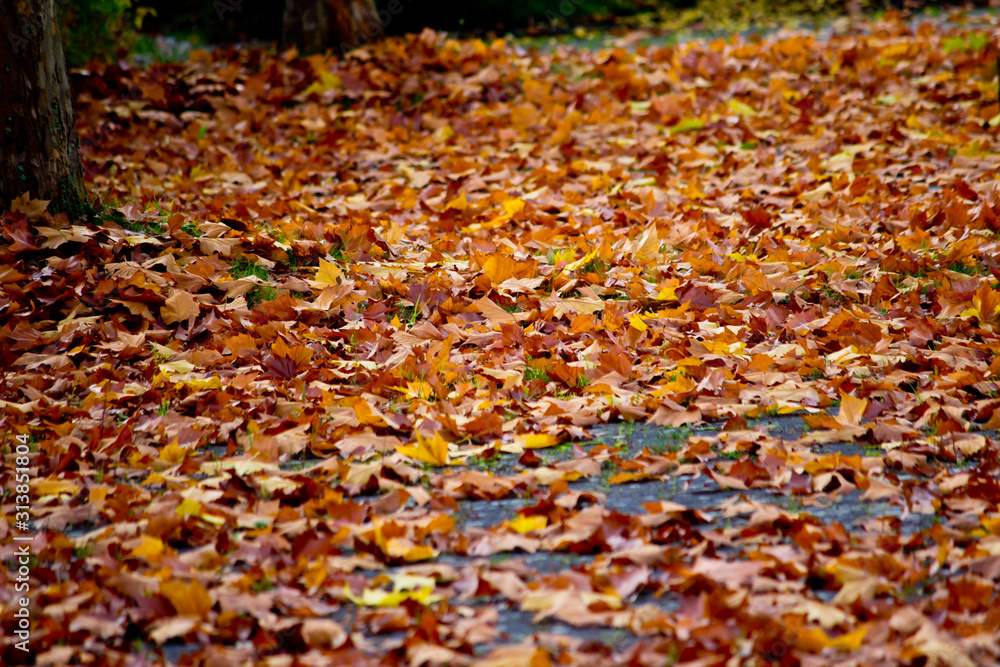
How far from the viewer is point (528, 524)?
91.0 inches

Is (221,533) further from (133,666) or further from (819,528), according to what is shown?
A: (819,528)

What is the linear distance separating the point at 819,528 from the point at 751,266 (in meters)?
1.95

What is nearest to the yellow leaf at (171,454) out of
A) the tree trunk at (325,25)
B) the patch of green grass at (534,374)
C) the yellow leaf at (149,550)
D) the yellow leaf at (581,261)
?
the yellow leaf at (149,550)

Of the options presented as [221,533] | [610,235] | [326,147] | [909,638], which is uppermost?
[326,147]

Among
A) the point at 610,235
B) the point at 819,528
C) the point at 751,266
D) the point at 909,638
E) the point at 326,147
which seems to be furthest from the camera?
the point at 326,147

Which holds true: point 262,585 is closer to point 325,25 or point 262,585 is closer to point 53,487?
point 53,487

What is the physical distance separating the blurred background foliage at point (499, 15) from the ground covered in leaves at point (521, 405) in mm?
5348

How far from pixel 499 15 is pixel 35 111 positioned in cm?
824

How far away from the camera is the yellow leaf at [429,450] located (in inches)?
105

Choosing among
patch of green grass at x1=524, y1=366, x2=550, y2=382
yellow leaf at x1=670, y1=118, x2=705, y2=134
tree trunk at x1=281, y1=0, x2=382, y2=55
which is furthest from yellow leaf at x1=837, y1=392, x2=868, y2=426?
tree trunk at x1=281, y1=0, x2=382, y2=55

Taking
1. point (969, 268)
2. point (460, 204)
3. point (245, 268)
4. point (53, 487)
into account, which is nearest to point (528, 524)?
point (53, 487)

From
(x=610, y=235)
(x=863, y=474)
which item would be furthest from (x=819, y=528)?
(x=610, y=235)

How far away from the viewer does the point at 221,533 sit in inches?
90.0

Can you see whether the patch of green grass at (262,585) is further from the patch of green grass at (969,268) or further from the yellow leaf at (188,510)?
the patch of green grass at (969,268)
